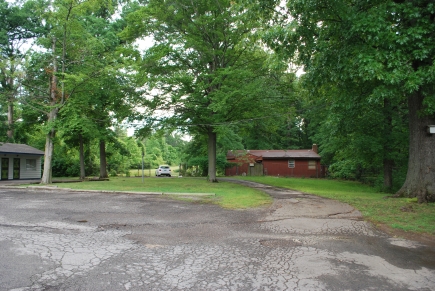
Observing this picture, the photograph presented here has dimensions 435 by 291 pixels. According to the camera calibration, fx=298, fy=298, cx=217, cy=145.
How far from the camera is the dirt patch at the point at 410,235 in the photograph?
601 cm

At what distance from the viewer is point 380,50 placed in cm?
947

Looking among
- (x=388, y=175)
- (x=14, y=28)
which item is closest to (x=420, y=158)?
(x=388, y=175)

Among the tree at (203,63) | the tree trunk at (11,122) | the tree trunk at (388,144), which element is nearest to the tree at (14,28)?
the tree trunk at (11,122)

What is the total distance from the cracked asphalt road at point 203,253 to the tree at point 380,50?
452 cm

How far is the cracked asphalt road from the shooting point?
3.86 metres

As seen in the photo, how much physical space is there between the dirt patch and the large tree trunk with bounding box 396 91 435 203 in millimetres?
4916

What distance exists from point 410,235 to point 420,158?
20.7 feet

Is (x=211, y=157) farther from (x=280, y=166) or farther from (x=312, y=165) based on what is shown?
(x=312, y=165)

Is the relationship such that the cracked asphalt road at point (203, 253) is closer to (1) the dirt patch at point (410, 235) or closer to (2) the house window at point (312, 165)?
(1) the dirt patch at point (410, 235)

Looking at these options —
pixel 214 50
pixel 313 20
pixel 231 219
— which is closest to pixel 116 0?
pixel 214 50

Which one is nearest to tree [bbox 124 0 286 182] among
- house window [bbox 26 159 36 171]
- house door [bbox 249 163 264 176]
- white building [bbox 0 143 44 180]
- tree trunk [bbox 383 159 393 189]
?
tree trunk [bbox 383 159 393 189]

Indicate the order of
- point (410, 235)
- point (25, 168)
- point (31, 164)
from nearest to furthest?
point (410, 235) < point (25, 168) < point (31, 164)

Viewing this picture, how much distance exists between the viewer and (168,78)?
1848 cm

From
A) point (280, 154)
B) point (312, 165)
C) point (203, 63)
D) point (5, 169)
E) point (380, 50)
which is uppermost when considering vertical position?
point (203, 63)
